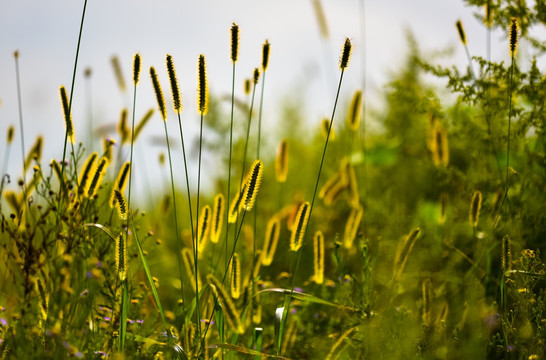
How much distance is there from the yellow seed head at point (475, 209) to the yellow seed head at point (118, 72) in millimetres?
1637

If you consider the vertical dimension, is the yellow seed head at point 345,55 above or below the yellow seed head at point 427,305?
above

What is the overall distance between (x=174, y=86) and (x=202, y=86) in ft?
0.28

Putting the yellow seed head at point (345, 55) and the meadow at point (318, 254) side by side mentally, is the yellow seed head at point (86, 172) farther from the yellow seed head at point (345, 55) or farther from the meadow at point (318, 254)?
the yellow seed head at point (345, 55)

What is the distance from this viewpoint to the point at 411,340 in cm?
196

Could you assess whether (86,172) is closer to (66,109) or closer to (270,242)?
(66,109)

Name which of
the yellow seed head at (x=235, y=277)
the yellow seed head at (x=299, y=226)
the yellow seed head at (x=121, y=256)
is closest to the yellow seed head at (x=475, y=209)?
the yellow seed head at (x=299, y=226)

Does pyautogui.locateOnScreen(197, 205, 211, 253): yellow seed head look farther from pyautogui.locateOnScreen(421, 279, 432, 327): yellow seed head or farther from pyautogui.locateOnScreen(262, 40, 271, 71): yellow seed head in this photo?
pyautogui.locateOnScreen(421, 279, 432, 327): yellow seed head

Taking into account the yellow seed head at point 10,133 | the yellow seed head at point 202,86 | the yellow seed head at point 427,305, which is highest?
the yellow seed head at point 202,86

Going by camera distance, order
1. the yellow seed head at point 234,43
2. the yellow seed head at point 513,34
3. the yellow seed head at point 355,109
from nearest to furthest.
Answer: the yellow seed head at point 234,43 < the yellow seed head at point 513,34 < the yellow seed head at point 355,109

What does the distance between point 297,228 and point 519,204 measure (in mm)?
1275

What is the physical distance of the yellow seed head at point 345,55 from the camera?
1.79 metres

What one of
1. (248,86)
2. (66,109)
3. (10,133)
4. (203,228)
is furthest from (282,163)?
(10,133)

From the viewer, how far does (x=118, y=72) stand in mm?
2928

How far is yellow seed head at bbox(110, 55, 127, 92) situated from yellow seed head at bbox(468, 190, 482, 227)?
164 cm
